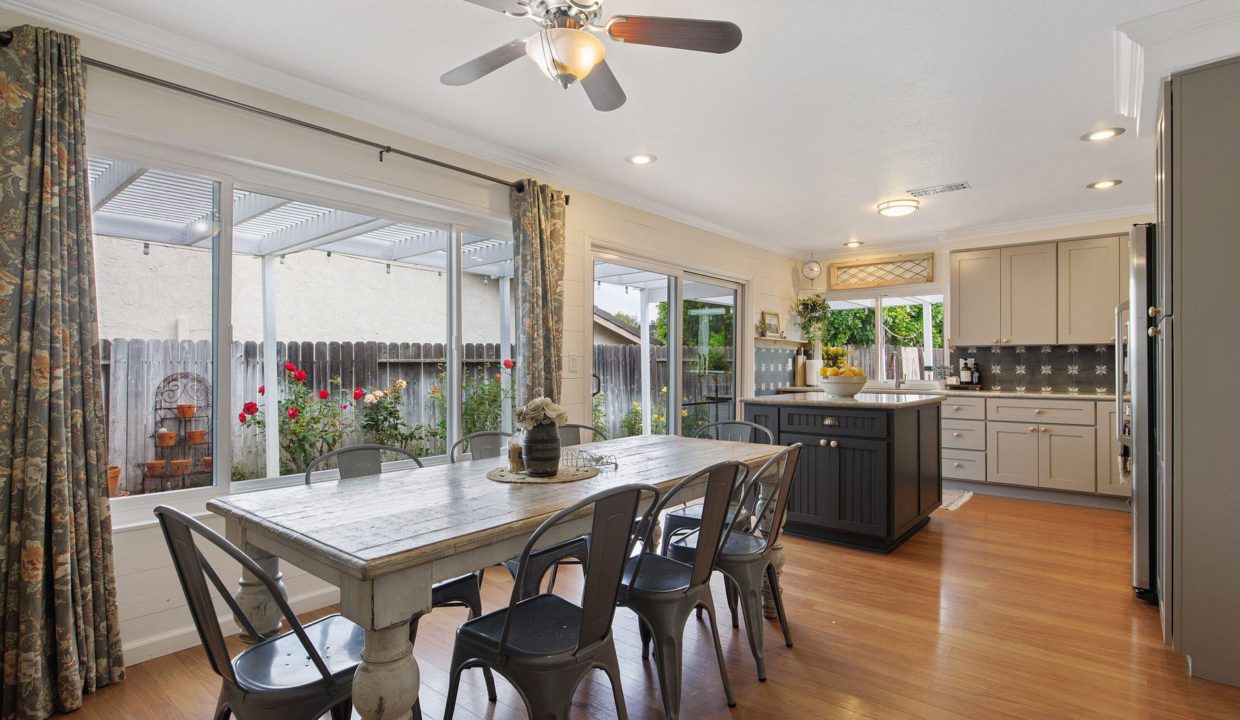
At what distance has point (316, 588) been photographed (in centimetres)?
316

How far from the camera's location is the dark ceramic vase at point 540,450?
2.33 meters

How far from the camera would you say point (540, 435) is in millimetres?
2330

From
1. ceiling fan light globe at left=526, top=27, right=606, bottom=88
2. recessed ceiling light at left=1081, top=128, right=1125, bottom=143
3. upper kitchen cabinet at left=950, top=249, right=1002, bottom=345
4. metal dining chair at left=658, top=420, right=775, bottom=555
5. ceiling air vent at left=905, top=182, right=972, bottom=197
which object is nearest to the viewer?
ceiling fan light globe at left=526, top=27, right=606, bottom=88

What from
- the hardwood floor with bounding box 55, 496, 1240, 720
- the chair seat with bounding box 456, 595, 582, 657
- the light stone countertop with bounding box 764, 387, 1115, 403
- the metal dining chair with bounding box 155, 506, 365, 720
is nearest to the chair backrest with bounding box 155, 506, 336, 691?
the metal dining chair with bounding box 155, 506, 365, 720

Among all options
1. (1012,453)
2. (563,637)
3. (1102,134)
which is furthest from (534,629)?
(1012,453)

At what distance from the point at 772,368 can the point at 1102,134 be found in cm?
372

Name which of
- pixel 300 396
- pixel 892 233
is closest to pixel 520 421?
pixel 300 396

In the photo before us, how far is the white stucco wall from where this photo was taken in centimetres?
265

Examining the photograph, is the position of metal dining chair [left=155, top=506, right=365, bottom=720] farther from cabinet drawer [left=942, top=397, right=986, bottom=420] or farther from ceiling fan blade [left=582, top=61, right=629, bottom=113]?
cabinet drawer [left=942, top=397, right=986, bottom=420]

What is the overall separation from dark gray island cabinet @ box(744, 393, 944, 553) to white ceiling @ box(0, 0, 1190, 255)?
5.30 feet

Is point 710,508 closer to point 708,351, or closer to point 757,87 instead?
point 757,87

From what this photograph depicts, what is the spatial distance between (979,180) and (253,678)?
5000 mm

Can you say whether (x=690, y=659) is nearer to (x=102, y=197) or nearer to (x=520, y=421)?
(x=520, y=421)

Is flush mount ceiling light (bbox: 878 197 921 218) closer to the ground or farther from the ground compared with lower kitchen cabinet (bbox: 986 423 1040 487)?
farther from the ground
